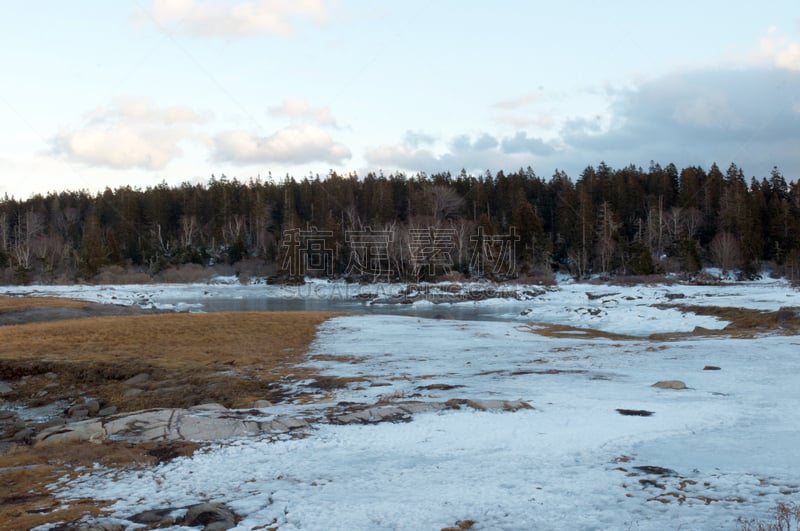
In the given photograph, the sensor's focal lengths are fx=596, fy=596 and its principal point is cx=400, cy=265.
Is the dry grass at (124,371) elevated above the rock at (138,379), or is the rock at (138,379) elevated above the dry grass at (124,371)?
the dry grass at (124,371)

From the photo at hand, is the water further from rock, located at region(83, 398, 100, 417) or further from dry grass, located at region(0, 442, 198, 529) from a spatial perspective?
dry grass, located at region(0, 442, 198, 529)

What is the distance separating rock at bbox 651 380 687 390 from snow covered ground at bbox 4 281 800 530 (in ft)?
0.74

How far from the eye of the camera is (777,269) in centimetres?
7031

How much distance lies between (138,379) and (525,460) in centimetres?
1040

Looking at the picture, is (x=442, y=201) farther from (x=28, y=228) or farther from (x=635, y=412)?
(x=635, y=412)

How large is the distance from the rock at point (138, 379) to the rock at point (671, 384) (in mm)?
11134

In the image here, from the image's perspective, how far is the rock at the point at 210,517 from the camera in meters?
5.22

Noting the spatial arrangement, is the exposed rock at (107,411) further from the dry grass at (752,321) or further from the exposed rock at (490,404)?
the dry grass at (752,321)

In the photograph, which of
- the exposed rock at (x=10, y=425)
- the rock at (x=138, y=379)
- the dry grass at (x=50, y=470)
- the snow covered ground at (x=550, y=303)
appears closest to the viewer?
the dry grass at (x=50, y=470)

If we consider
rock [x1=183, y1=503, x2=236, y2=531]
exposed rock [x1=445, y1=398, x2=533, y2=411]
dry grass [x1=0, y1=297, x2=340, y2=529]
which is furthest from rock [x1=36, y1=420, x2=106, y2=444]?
exposed rock [x1=445, y1=398, x2=533, y2=411]

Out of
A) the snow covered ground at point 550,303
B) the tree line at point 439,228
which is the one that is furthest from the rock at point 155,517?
the tree line at point 439,228

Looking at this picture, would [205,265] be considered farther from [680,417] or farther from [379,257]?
[680,417]

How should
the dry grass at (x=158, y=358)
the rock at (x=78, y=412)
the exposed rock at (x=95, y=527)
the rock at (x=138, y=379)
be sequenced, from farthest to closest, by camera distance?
the rock at (x=138, y=379), the dry grass at (x=158, y=358), the rock at (x=78, y=412), the exposed rock at (x=95, y=527)

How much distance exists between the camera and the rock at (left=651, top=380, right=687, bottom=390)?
Result: 36.4 ft
